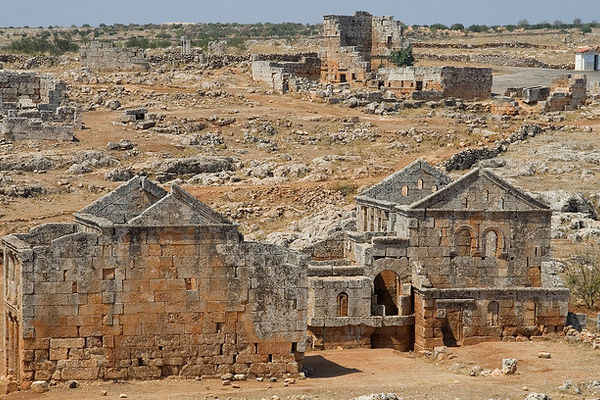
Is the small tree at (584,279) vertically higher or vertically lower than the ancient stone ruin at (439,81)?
lower

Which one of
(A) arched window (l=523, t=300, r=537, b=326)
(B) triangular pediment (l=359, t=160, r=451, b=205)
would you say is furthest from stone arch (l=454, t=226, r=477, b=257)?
(B) triangular pediment (l=359, t=160, r=451, b=205)

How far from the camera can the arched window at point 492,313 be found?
26641mm

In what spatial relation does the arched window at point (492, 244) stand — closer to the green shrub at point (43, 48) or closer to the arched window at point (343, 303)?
the arched window at point (343, 303)

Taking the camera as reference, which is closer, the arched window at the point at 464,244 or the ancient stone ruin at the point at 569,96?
the arched window at the point at 464,244

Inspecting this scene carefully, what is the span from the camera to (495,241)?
27.6 metres

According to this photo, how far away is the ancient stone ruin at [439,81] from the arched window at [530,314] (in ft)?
86.4

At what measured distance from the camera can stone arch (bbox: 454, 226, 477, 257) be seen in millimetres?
27375

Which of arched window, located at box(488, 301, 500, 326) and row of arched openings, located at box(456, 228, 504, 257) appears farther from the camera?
row of arched openings, located at box(456, 228, 504, 257)

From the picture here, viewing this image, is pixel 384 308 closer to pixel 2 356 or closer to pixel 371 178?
pixel 2 356

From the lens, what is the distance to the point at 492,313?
87.5ft

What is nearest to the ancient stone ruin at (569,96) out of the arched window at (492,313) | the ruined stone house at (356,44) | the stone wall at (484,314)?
the ruined stone house at (356,44)

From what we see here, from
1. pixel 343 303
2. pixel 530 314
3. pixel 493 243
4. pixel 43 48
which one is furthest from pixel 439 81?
pixel 343 303

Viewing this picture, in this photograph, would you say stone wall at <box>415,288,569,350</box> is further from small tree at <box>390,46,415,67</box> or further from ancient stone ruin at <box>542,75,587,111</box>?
small tree at <box>390,46,415,67</box>

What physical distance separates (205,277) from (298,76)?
34787 millimetres
